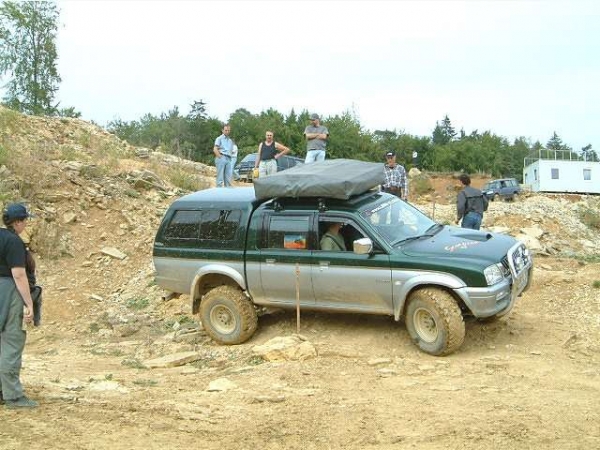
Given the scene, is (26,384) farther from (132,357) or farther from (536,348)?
(536,348)

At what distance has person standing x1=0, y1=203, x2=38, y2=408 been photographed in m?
5.88

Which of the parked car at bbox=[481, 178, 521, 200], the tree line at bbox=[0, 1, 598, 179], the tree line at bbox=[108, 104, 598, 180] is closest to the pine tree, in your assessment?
the tree line at bbox=[0, 1, 598, 179]

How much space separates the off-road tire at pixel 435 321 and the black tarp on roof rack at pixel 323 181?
1541 millimetres

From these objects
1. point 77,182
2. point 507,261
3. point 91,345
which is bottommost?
point 91,345

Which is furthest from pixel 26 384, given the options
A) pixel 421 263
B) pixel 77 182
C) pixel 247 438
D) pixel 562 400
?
pixel 77 182

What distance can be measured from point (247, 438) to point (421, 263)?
3.14m

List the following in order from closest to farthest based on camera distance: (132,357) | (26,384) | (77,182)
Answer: (26,384) < (132,357) < (77,182)

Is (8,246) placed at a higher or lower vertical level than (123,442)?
higher

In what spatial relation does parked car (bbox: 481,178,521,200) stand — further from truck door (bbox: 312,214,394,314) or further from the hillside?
truck door (bbox: 312,214,394,314)

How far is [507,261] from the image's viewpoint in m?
Answer: 7.68

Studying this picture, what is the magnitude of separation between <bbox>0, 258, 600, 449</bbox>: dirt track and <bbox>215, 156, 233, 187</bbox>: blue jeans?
5.66 metres

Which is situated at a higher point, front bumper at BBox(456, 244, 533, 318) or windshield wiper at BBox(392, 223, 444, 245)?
windshield wiper at BBox(392, 223, 444, 245)

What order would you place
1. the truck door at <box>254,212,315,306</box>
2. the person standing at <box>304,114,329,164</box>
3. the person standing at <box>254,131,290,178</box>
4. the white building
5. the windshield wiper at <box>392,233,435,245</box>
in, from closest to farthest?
the windshield wiper at <box>392,233,435,245</box>
the truck door at <box>254,212,315,306</box>
the person standing at <box>304,114,329,164</box>
the person standing at <box>254,131,290,178</box>
the white building

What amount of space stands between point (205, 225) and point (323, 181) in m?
1.86
